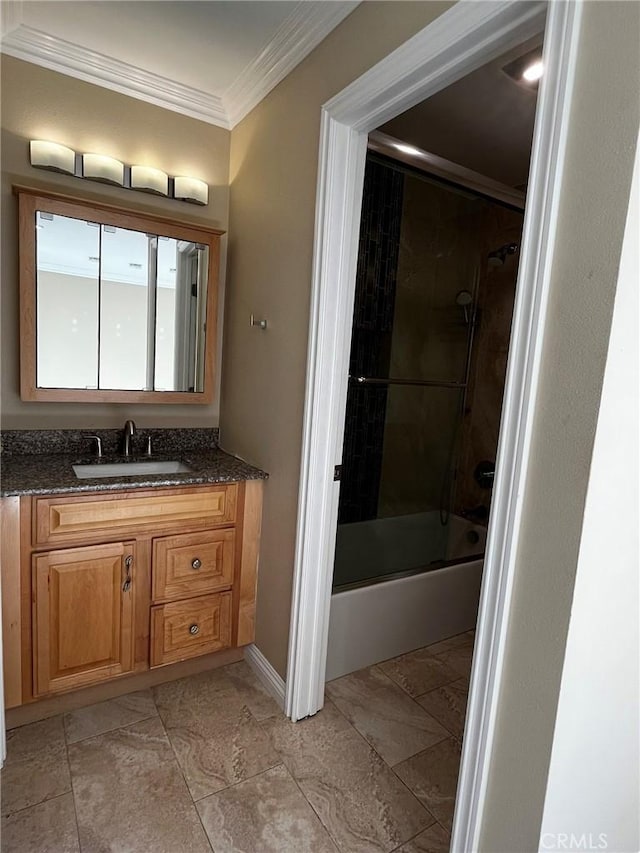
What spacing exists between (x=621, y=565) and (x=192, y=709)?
1.65m

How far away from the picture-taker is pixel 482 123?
2.16m

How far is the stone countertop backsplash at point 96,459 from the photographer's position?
1.72 metres

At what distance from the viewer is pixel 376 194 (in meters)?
2.49

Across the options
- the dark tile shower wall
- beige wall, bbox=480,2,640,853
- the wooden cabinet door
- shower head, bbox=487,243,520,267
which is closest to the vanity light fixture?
the dark tile shower wall

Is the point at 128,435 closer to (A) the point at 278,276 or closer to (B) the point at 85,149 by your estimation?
(A) the point at 278,276

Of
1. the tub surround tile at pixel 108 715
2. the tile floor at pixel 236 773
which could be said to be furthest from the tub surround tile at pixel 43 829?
the tub surround tile at pixel 108 715

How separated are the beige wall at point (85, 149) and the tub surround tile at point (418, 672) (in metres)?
1.56

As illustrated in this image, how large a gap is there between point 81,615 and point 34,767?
0.47m

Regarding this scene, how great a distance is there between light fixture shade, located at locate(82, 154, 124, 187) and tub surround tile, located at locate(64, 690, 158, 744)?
7.09 feet

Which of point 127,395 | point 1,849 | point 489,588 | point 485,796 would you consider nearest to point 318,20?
point 127,395

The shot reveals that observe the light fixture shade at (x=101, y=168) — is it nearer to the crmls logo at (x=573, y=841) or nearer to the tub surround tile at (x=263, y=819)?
the tub surround tile at (x=263, y=819)

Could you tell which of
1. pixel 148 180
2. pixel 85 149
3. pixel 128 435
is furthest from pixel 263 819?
pixel 85 149

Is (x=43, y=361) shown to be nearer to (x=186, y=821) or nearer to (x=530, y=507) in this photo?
(x=186, y=821)

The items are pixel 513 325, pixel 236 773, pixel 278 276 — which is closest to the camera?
pixel 513 325
